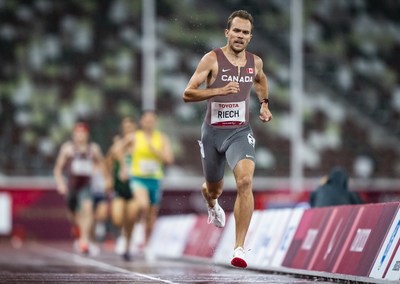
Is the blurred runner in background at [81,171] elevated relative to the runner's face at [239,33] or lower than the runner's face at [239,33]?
lower

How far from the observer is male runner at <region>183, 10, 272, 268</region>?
9.90 metres

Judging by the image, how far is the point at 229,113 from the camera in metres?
10.2

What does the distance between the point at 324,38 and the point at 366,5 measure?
165 cm

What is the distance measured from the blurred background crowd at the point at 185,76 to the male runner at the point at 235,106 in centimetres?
1837

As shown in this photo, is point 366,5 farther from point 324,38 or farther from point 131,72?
point 131,72

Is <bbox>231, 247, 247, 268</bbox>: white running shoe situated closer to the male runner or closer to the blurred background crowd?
the male runner

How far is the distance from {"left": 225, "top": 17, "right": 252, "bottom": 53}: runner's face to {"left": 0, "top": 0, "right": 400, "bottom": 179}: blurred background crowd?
18.5 m

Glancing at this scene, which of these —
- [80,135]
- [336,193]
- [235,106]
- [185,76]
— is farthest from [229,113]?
[185,76]

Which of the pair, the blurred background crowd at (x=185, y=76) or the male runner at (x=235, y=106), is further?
the blurred background crowd at (x=185, y=76)

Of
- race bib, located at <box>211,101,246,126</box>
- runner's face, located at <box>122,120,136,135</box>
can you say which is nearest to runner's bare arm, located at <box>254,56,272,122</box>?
race bib, located at <box>211,101,246,126</box>

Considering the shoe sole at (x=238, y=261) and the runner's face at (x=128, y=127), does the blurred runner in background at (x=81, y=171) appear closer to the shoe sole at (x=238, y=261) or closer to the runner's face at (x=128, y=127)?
the runner's face at (x=128, y=127)

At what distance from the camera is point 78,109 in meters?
29.7

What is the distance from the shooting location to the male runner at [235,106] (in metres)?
9.90

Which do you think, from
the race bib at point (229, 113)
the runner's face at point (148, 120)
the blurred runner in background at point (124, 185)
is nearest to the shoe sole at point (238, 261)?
the race bib at point (229, 113)
